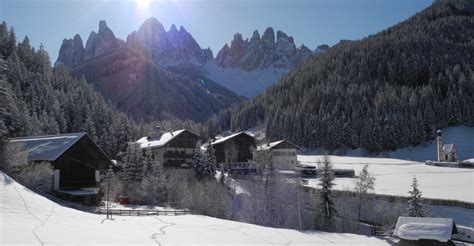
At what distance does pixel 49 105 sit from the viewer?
9219cm

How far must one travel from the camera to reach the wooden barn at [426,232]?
2966 cm

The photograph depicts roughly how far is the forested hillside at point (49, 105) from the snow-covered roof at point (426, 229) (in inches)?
2090

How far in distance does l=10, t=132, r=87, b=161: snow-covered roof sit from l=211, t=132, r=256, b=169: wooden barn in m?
34.3

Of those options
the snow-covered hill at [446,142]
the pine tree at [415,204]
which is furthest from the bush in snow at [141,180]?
the snow-covered hill at [446,142]

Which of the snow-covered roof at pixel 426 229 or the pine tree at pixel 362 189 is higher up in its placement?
the pine tree at pixel 362 189

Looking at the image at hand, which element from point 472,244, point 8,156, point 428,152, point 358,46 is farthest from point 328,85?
point 8,156

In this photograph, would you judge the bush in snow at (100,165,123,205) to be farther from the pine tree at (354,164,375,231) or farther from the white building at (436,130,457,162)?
the white building at (436,130,457,162)

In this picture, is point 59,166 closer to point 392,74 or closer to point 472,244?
point 472,244

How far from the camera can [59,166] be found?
141 feet

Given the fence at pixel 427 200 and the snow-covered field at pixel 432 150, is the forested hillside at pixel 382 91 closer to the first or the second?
the snow-covered field at pixel 432 150

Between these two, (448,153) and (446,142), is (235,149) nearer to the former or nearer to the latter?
(448,153)

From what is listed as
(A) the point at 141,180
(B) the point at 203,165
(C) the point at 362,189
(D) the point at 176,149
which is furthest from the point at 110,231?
(D) the point at 176,149

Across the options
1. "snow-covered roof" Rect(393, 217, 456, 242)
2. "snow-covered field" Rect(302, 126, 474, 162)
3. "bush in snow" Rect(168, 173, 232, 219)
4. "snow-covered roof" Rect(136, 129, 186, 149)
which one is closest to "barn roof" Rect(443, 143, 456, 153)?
"snow-covered field" Rect(302, 126, 474, 162)

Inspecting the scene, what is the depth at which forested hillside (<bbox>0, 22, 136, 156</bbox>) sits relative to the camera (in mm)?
75238
